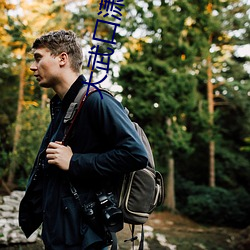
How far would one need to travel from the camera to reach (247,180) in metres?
19.6

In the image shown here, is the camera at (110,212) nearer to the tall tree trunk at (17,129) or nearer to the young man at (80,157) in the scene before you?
the young man at (80,157)

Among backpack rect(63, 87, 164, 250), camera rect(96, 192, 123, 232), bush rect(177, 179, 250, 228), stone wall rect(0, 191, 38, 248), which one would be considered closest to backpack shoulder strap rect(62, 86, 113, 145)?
backpack rect(63, 87, 164, 250)

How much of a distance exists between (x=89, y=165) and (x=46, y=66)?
578 millimetres

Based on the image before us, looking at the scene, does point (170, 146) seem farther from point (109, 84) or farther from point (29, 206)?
point (29, 206)

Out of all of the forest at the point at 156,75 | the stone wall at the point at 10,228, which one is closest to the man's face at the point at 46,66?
the stone wall at the point at 10,228

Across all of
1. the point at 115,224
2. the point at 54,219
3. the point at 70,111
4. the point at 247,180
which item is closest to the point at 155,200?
the point at 115,224

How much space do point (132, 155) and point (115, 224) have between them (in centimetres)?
34

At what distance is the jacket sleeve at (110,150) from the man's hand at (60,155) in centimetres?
3

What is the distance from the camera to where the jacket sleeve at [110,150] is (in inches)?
63.0

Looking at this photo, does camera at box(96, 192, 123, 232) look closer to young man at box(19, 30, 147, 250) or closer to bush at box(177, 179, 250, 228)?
young man at box(19, 30, 147, 250)

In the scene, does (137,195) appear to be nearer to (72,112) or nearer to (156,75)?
(72,112)

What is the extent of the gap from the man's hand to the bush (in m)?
14.8

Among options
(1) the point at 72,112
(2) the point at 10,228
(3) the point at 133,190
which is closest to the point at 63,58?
(1) the point at 72,112

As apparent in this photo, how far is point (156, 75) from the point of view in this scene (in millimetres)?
14375
